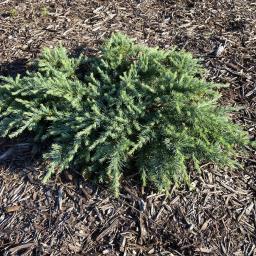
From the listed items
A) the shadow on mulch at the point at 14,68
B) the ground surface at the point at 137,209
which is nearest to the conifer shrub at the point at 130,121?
the ground surface at the point at 137,209

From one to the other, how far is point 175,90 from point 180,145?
539 millimetres

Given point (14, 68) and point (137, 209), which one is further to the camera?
point (14, 68)

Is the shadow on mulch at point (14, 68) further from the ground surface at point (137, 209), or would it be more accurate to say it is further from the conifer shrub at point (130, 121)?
the conifer shrub at point (130, 121)

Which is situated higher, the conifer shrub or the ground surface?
the conifer shrub

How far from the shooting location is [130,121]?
3.46 meters

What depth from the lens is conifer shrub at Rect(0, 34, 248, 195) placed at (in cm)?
332

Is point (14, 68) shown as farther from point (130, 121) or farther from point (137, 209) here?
point (137, 209)

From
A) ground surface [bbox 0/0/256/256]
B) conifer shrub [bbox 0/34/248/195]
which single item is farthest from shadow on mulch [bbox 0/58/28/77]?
conifer shrub [bbox 0/34/248/195]

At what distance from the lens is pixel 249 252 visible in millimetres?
3215

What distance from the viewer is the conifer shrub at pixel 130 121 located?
3316 mm

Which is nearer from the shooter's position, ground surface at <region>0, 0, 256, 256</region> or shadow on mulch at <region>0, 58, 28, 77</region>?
ground surface at <region>0, 0, 256, 256</region>

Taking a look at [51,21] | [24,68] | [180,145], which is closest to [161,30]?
[51,21]

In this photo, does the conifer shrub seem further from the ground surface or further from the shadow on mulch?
the shadow on mulch

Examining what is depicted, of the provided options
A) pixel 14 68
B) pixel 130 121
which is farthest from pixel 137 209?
pixel 14 68
